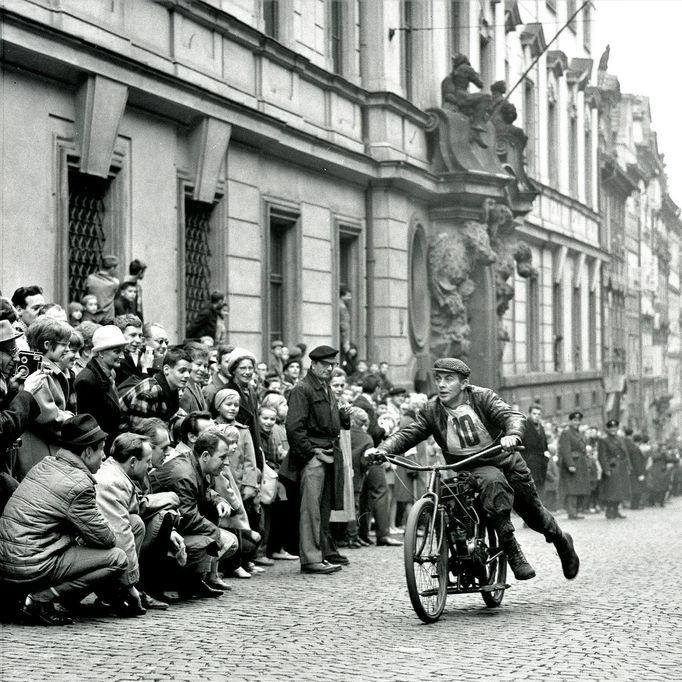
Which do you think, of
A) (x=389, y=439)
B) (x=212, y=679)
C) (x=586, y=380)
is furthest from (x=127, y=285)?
(x=586, y=380)

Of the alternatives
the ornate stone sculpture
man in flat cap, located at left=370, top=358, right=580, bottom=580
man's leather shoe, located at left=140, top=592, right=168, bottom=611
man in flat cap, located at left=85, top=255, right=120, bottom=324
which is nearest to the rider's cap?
man in flat cap, located at left=370, top=358, right=580, bottom=580

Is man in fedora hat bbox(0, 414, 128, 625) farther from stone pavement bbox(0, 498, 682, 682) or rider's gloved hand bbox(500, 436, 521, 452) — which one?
rider's gloved hand bbox(500, 436, 521, 452)

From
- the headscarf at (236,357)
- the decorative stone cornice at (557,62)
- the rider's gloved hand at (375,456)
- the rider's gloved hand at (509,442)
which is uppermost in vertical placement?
the decorative stone cornice at (557,62)

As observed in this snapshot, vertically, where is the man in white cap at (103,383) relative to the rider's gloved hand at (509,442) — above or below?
above

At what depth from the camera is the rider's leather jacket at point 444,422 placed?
9898 millimetres

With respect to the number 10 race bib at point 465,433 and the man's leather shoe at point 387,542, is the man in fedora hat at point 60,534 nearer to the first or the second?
the number 10 race bib at point 465,433

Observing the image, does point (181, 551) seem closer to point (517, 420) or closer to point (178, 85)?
point (517, 420)

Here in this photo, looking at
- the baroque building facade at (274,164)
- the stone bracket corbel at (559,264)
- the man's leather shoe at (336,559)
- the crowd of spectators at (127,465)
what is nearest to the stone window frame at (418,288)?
the baroque building facade at (274,164)

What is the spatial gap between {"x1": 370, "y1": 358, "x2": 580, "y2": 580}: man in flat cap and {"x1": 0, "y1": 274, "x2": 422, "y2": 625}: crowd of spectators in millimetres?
1540

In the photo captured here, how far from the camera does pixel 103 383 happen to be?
9.95m

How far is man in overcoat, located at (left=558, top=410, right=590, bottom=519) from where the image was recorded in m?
23.1

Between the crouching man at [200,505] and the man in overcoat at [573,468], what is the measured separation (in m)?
13.2

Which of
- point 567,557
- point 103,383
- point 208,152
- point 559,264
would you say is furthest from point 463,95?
point 103,383

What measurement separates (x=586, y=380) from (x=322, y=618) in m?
34.5
